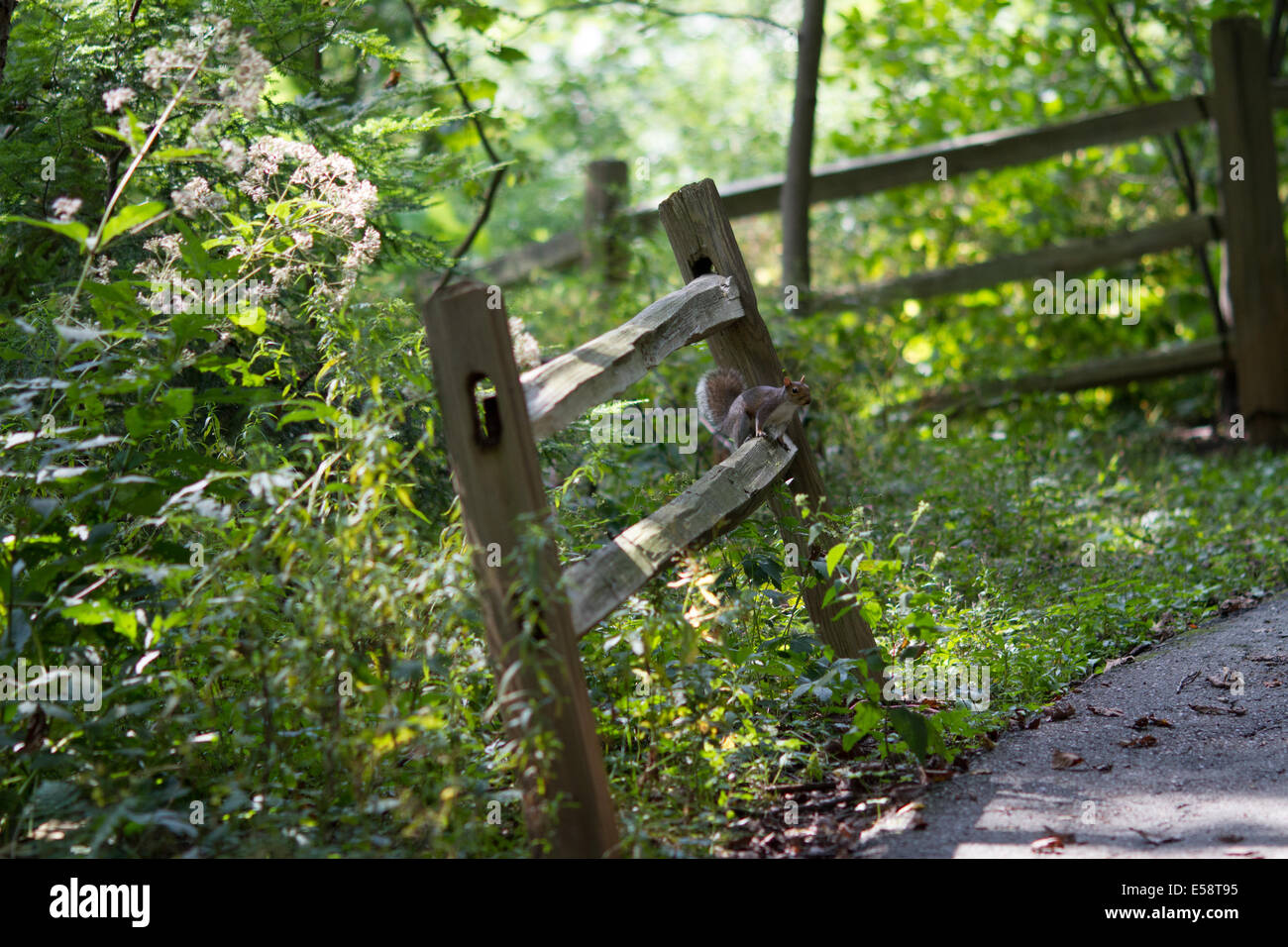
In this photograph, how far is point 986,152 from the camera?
7.82m

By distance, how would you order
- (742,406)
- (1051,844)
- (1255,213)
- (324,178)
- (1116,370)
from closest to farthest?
(1051,844) < (324,178) < (742,406) < (1255,213) < (1116,370)

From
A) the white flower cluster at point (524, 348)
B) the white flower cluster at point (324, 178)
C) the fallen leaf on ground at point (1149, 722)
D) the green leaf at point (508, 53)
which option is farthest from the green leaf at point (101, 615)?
the green leaf at point (508, 53)

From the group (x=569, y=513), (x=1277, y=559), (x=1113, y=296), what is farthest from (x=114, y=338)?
(x=1113, y=296)

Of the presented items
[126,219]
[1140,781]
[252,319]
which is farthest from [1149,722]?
[126,219]

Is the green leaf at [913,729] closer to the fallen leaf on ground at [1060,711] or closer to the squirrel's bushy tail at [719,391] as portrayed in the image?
the fallen leaf on ground at [1060,711]

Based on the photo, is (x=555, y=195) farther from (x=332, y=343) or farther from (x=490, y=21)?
(x=332, y=343)

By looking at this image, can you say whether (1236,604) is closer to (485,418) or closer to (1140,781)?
(1140,781)

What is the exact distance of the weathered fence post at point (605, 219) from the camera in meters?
8.23

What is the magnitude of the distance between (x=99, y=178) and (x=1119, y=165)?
26.8 feet

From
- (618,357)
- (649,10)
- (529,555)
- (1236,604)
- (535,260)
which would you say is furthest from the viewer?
(535,260)

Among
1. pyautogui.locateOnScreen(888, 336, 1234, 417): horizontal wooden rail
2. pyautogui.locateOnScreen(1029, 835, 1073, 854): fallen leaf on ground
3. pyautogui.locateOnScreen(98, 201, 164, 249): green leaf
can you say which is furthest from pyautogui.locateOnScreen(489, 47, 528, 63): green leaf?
pyautogui.locateOnScreen(1029, 835, 1073, 854): fallen leaf on ground

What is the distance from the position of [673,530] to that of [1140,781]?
1.54m

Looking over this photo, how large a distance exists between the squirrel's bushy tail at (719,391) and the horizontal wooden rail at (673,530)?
0.34 m

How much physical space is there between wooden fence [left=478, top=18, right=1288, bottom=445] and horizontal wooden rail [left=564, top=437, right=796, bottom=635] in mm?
4015
